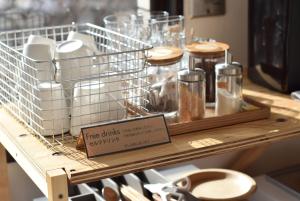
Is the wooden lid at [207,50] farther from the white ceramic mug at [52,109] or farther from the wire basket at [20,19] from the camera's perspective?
the wire basket at [20,19]

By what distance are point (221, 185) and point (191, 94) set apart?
35 centimetres

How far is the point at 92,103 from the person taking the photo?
4.32 ft

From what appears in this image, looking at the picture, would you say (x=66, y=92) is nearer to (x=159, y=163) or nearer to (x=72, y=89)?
(x=72, y=89)

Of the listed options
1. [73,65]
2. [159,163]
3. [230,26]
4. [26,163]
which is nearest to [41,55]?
[73,65]

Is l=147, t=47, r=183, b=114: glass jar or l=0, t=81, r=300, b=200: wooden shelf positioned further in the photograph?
l=147, t=47, r=183, b=114: glass jar

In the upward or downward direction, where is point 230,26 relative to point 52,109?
upward

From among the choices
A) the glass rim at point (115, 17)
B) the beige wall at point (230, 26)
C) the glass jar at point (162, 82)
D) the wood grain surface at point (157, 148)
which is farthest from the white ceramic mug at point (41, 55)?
the beige wall at point (230, 26)

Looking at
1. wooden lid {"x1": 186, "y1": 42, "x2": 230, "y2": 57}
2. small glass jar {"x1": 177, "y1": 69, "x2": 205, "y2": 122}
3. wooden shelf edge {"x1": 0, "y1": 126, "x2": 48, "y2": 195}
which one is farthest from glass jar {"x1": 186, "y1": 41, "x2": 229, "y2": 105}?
wooden shelf edge {"x1": 0, "y1": 126, "x2": 48, "y2": 195}

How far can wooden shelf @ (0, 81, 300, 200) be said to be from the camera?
1.20m

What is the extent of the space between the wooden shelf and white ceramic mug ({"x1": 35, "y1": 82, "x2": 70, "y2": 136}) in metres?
0.04

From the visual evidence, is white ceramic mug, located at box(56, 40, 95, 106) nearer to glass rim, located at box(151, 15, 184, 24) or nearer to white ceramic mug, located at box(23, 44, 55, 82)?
white ceramic mug, located at box(23, 44, 55, 82)

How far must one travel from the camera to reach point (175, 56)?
4.78 ft

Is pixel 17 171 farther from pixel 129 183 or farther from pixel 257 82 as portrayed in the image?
pixel 257 82

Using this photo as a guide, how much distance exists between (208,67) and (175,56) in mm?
106
